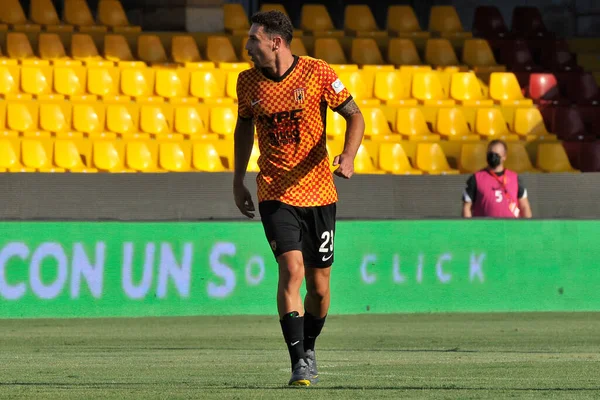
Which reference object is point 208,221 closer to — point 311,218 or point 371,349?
point 371,349

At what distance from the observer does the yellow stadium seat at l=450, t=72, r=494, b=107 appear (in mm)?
19328

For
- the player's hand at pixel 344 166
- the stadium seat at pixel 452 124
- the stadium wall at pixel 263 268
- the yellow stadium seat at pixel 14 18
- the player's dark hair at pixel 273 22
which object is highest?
the yellow stadium seat at pixel 14 18

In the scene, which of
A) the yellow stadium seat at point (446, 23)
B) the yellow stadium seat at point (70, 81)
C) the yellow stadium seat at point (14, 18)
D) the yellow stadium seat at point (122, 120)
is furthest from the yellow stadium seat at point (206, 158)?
the yellow stadium seat at point (446, 23)

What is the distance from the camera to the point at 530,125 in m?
18.8

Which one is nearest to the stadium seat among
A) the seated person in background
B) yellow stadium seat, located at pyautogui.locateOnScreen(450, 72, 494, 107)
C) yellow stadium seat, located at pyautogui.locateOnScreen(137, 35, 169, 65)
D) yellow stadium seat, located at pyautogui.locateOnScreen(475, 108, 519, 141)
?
yellow stadium seat, located at pyautogui.locateOnScreen(475, 108, 519, 141)

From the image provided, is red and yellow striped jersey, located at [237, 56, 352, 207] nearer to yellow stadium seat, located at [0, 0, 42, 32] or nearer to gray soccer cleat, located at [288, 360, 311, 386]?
gray soccer cleat, located at [288, 360, 311, 386]

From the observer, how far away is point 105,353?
9344mm

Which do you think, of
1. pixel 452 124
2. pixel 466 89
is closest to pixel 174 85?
pixel 452 124

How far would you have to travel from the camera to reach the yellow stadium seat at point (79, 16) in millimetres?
19625

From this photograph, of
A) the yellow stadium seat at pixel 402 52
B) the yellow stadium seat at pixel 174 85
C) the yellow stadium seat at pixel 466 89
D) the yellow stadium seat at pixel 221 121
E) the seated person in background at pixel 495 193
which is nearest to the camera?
the seated person in background at pixel 495 193

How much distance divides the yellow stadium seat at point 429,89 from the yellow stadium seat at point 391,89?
0.47ft

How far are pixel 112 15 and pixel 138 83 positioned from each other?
2.20 metres

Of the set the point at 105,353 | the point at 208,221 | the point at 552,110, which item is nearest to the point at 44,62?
the point at 208,221

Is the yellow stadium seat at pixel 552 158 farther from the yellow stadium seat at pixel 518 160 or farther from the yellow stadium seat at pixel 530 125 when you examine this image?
the yellow stadium seat at pixel 530 125
